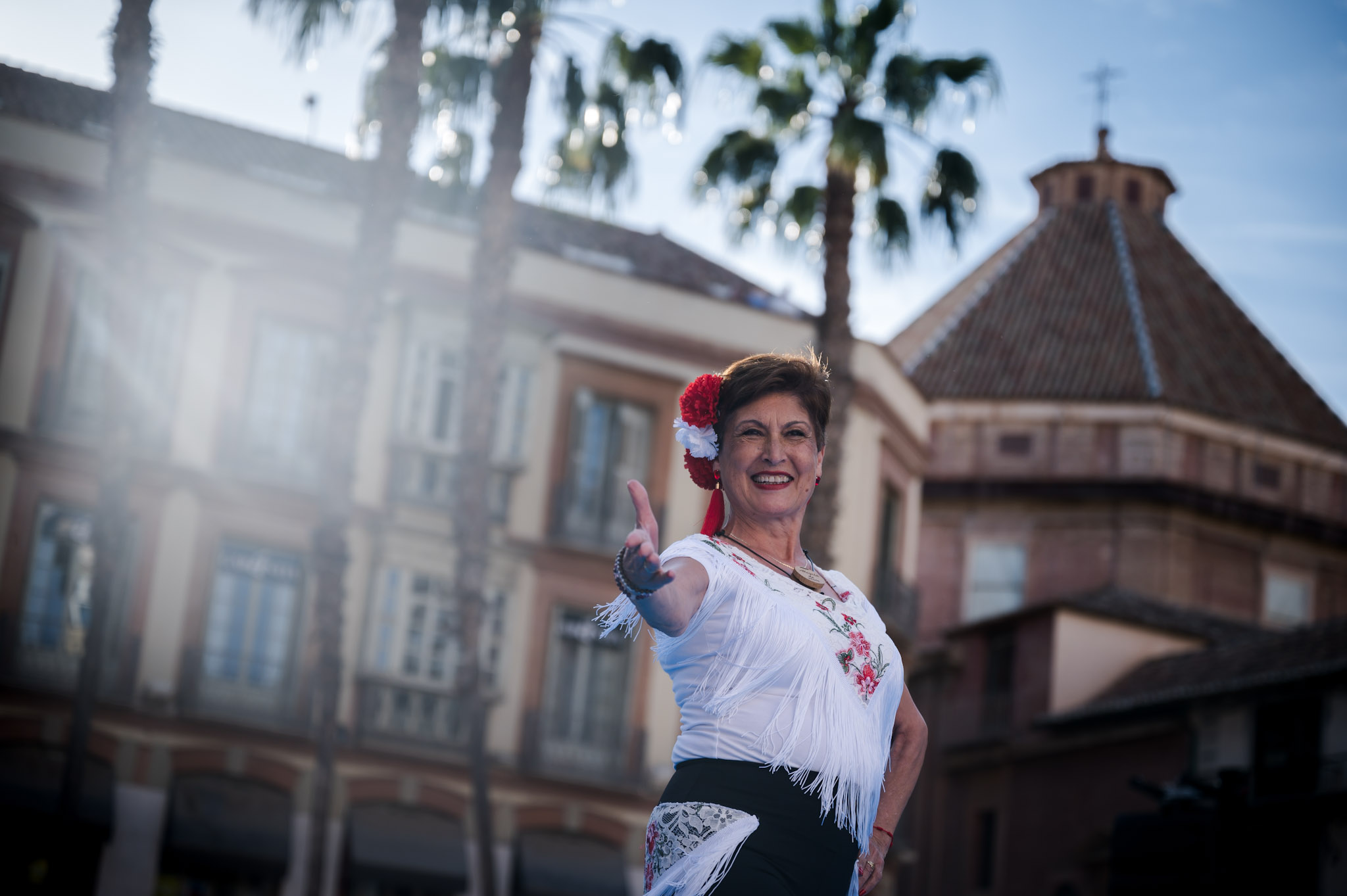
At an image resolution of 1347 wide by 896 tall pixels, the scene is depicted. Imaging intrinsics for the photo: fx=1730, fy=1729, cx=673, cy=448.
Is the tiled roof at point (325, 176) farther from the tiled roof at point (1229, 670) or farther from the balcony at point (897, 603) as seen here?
the tiled roof at point (1229, 670)

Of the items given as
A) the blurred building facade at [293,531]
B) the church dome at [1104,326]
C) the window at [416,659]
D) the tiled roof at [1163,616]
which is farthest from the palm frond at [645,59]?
the church dome at [1104,326]

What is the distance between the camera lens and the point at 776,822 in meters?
3.89

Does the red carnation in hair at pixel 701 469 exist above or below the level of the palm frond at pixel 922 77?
below

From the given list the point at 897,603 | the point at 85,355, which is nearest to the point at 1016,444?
the point at 897,603

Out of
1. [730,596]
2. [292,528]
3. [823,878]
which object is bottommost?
[823,878]

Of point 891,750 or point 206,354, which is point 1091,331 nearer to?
point 206,354

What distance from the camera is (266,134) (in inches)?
1257

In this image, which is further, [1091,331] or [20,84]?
[1091,331]

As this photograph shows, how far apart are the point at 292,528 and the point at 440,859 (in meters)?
5.41

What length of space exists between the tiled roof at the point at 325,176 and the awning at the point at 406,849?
8891 mm

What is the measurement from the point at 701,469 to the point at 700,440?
14 centimetres

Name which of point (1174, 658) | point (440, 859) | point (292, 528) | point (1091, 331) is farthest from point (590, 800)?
point (1091, 331)

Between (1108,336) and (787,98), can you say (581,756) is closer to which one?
(787,98)

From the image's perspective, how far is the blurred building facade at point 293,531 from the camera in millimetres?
24281
